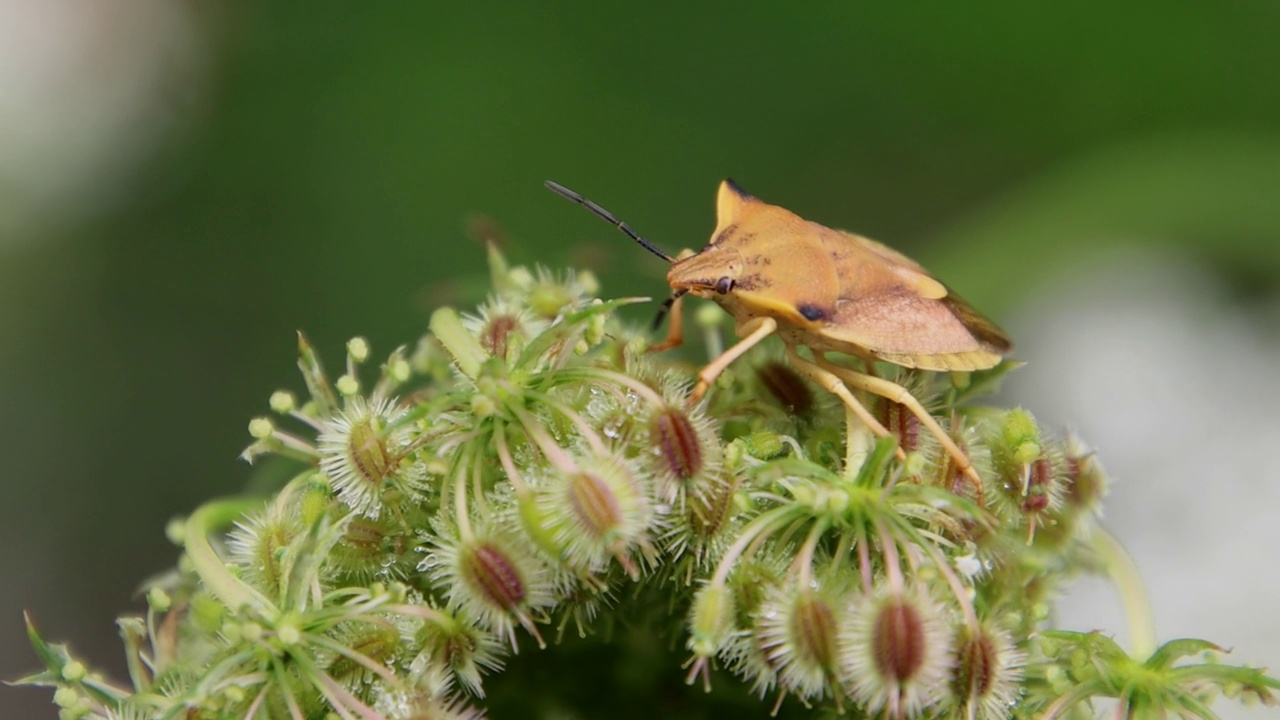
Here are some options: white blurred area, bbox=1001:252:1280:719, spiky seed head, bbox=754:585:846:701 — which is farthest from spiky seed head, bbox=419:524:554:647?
white blurred area, bbox=1001:252:1280:719

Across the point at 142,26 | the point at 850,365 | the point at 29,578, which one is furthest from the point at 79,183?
the point at 850,365

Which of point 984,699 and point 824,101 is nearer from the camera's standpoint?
point 984,699

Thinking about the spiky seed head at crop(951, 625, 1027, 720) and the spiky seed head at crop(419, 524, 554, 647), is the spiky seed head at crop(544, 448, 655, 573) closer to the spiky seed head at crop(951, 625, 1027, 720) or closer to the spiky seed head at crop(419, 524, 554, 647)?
the spiky seed head at crop(419, 524, 554, 647)

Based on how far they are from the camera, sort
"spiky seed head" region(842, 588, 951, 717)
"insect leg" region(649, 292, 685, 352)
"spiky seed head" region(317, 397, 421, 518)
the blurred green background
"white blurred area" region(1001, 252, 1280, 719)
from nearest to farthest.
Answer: "spiky seed head" region(842, 588, 951, 717)
"spiky seed head" region(317, 397, 421, 518)
"insect leg" region(649, 292, 685, 352)
"white blurred area" region(1001, 252, 1280, 719)
the blurred green background

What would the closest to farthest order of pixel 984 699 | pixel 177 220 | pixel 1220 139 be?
pixel 984 699
pixel 1220 139
pixel 177 220

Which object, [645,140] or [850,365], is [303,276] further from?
[850,365]

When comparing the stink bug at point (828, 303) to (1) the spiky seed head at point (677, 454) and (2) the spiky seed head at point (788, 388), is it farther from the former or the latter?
(1) the spiky seed head at point (677, 454)
